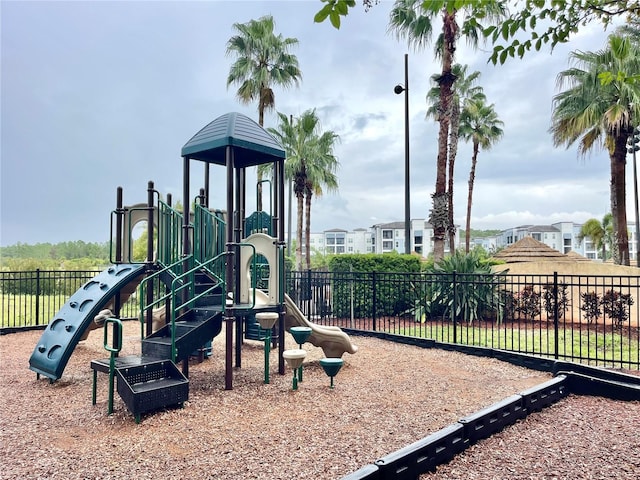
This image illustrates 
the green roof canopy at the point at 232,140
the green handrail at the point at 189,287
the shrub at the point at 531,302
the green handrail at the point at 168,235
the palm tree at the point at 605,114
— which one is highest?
the palm tree at the point at 605,114

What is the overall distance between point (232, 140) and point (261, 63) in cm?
1592

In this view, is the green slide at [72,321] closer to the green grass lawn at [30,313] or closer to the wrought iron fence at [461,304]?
the green grass lawn at [30,313]

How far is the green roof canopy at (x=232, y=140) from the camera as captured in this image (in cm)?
635

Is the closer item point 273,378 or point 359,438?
point 359,438

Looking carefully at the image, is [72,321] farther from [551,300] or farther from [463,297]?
[551,300]

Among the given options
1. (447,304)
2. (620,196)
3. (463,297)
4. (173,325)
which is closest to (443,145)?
(463,297)

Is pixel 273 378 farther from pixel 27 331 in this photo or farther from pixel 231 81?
pixel 231 81

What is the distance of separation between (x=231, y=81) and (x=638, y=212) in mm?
27251

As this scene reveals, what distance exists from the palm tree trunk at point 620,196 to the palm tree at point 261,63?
13.3 meters

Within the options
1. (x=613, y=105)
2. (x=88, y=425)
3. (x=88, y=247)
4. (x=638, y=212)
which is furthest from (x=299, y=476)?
(x=88, y=247)

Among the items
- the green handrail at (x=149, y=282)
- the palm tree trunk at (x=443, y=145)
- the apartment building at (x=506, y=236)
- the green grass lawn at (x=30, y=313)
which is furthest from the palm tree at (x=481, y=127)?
the apartment building at (x=506, y=236)

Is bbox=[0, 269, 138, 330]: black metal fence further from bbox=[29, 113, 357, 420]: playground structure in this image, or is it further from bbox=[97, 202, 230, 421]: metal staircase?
bbox=[97, 202, 230, 421]: metal staircase

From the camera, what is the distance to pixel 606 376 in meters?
5.79

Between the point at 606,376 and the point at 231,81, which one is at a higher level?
the point at 231,81
